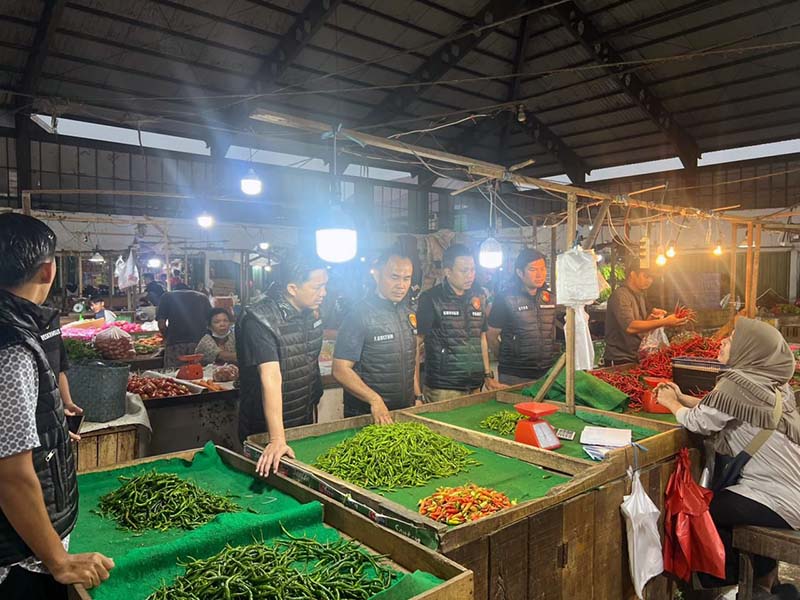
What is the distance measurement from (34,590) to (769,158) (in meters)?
14.5

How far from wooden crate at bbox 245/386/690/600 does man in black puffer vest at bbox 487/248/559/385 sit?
6.11 feet

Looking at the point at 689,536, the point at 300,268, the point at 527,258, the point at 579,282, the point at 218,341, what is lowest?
the point at 689,536

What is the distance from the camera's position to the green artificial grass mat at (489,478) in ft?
8.55

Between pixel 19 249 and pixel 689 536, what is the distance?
12.2 ft

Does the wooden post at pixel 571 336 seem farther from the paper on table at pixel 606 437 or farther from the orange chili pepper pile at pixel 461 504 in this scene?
the orange chili pepper pile at pixel 461 504

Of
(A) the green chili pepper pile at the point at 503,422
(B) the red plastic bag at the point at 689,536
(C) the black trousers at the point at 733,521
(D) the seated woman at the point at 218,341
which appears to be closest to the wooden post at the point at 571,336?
(A) the green chili pepper pile at the point at 503,422

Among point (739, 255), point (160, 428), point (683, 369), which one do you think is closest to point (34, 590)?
point (160, 428)

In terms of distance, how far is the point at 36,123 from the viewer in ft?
33.9

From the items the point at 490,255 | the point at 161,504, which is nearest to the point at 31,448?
the point at 161,504

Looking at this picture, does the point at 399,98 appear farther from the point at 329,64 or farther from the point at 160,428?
the point at 160,428

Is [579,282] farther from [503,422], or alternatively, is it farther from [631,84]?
[631,84]

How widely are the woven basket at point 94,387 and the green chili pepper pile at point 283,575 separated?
2814 millimetres

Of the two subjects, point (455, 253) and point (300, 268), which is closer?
point (300, 268)

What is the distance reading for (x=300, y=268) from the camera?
134 inches
